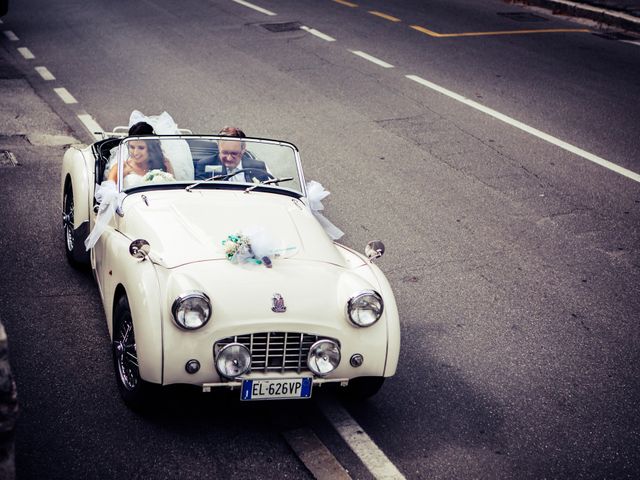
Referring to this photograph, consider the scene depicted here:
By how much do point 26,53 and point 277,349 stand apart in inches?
435

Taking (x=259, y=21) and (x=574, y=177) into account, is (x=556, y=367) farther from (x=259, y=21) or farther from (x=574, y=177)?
(x=259, y=21)

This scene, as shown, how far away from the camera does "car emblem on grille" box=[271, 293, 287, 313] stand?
15.9 ft

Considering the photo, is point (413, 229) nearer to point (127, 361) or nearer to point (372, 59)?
point (127, 361)

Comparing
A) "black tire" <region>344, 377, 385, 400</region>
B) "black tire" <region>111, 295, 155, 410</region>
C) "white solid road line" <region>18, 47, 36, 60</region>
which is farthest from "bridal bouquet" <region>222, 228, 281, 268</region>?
"white solid road line" <region>18, 47, 36, 60</region>

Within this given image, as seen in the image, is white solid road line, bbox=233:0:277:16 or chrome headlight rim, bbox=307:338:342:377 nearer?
chrome headlight rim, bbox=307:338:342:377

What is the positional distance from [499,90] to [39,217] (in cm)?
766

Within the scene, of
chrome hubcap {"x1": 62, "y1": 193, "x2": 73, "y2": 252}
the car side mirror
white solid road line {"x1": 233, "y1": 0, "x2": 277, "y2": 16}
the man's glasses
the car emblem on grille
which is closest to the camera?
the car emblem on grille

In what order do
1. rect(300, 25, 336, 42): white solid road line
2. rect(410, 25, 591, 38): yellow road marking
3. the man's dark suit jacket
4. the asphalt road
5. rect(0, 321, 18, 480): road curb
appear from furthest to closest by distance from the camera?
rect(410, 25, 591, 38): yellow road marking, rect(300, 25, 336, 42): white solid road line, the man's dark suit jacket, the asphalt road, rect(0, 321, 18, 480): road curb

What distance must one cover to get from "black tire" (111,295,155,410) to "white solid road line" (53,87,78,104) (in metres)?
7.00

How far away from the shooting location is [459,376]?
19.3ft

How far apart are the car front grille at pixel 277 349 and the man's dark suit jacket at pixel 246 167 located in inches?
72.2

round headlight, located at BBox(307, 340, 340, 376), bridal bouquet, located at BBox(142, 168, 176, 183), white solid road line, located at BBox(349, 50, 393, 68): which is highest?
bridal bouquet, located at BBox(142, 168, 176, 183)

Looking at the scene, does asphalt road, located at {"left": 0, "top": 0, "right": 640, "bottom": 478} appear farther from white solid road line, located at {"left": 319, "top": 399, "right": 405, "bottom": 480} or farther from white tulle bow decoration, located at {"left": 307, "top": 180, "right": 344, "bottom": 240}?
white tulle bow decoration, located at {"left": 307, "top": 180, "right": 344, "bottom": 240}

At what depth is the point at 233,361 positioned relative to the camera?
15.7ft
